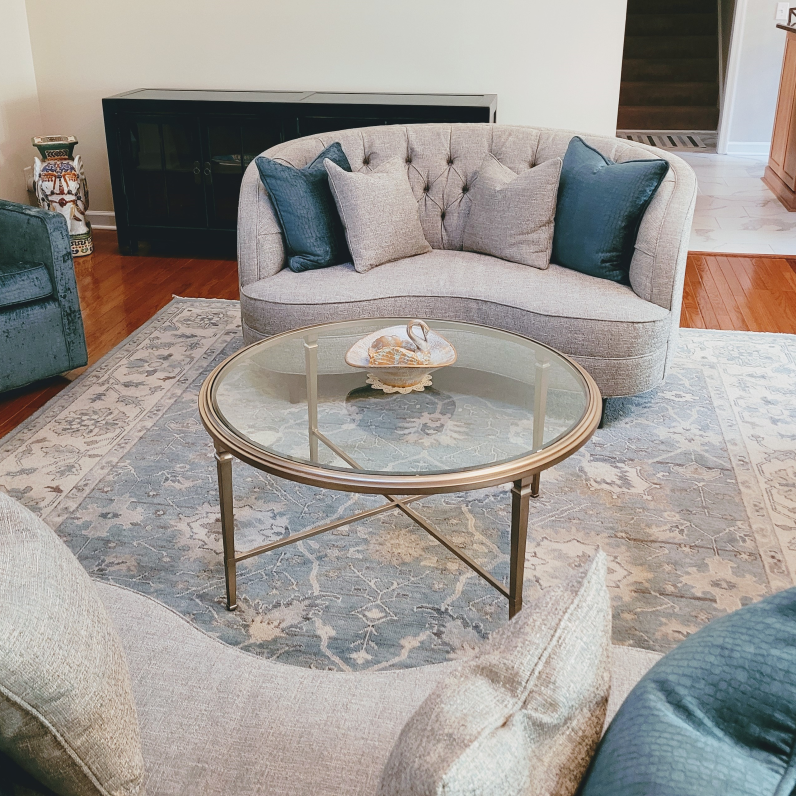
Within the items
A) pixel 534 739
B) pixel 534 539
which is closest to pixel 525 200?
pixel 534 539

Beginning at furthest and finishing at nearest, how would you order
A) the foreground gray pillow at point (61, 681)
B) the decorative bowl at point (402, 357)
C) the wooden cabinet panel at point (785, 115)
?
the wooden cabinet panel at point (785, 115) → the decorative bowl at point (402, 357) → the foreground gray pillow at point (61, 681)

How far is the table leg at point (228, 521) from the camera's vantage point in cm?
191

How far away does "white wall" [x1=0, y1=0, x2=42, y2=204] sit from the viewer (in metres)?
4.91

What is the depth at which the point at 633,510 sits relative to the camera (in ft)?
7.95

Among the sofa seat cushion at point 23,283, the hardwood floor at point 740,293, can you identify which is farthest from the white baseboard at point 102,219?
the hardwood floor at point 740,293

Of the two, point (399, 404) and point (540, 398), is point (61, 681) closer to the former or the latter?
point (399, 404)

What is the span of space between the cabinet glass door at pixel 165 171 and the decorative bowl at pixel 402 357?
2.81m

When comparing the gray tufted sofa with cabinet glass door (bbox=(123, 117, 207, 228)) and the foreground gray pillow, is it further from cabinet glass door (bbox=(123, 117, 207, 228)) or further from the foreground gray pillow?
the foreground gray pillow

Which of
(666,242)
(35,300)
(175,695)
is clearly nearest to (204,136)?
(35,300)

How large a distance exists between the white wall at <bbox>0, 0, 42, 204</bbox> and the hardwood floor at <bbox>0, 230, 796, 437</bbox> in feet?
2.02

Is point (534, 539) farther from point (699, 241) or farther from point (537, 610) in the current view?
point (699, 241)

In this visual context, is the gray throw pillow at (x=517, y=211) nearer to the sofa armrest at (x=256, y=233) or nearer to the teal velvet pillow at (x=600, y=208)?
the teal velvet pillow at (x=600, y=208)

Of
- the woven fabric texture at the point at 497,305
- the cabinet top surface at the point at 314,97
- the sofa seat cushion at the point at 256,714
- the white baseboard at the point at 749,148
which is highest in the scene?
the cabinet top surface at the point at 314,97

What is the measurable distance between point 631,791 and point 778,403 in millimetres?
2725
